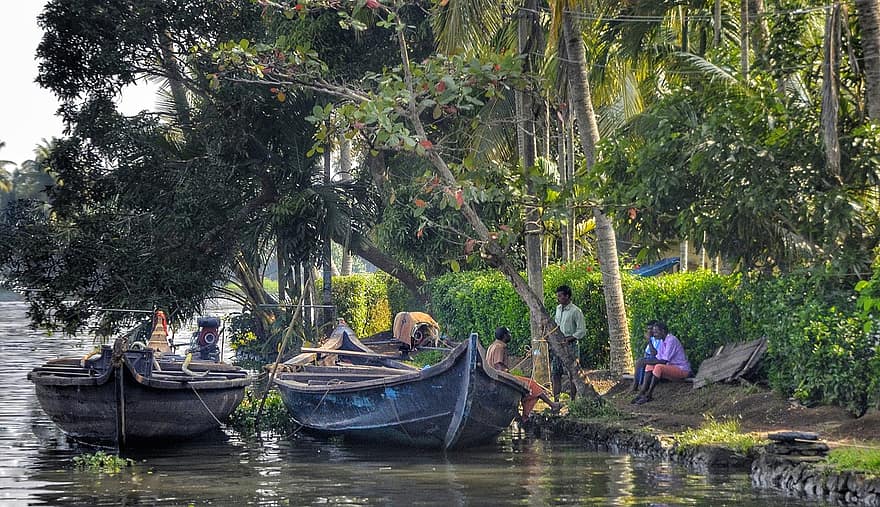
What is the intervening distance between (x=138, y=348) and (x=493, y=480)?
7275 mm

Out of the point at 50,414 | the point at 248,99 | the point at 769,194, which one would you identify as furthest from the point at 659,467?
the point at 248,99

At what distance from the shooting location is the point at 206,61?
29047 millimetres

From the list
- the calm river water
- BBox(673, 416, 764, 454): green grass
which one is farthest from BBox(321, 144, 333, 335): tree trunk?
BBox(673, 416, 764, 454): green grass

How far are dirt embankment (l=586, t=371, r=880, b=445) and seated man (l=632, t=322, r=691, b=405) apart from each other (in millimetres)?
182

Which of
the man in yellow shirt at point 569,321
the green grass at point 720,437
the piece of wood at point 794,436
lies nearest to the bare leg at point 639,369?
the man in yellow shirt at point 569,321

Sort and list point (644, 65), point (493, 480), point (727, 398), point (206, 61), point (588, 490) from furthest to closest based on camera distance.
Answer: point (206, 61), point (644, 65), point (727, 398), point (493, 480), point (588, 490)

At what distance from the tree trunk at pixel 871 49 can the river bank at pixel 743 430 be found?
3669mm

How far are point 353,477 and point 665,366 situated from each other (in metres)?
5.53

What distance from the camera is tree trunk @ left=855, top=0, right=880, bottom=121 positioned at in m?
14.2

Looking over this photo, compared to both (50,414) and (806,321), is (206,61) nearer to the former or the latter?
(50,414)

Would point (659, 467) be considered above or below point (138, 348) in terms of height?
below

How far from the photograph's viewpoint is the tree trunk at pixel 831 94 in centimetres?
1341

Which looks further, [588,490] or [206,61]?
[206,61]

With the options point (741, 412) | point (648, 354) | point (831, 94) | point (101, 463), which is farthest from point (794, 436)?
point (101, 463)
